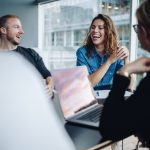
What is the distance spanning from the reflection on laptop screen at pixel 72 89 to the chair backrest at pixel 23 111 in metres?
0.62

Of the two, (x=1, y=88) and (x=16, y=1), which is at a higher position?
(x=16, y=1)

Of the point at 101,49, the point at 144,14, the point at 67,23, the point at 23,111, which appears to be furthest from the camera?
the point at 67,23

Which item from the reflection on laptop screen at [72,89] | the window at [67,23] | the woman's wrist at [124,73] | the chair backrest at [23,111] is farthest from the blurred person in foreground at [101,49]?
the window at [67,23]

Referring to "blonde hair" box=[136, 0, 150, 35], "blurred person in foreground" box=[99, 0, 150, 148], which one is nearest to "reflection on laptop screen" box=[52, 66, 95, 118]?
"blurred person in foreground" box=[99, 0, 150, 148]

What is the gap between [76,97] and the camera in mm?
1271

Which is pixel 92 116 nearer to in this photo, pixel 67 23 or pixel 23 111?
pixel 23 111

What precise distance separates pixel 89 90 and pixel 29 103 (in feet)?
2.80

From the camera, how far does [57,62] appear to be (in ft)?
20.0

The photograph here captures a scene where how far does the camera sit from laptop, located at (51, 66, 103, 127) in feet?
3.92

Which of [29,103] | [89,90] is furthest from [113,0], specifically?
[29,103]

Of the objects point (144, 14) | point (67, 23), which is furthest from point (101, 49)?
point (67, 23)

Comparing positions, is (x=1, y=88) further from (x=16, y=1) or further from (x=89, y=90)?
(x=16, y=1)

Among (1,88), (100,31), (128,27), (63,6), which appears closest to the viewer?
(1,88)

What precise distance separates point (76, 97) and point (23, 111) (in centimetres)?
76
